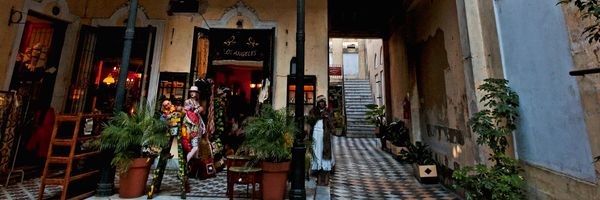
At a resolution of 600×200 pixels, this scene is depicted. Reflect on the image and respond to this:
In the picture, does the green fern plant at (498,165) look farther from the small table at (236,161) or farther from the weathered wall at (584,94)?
the small table at (236,161)

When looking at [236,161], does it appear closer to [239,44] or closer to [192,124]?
[192,124]

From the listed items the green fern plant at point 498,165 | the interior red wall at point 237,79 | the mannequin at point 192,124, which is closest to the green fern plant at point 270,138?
the mannequin at point 192,124

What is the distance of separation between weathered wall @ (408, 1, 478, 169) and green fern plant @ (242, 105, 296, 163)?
3.27 metres

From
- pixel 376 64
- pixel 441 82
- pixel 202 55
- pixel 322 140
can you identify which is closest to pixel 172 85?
pixel 202 55

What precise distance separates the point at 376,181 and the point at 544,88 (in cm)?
388

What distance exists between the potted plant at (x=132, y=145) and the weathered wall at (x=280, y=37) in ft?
10.2

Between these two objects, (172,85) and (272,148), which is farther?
(172,85)

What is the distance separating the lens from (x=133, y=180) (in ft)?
13.5

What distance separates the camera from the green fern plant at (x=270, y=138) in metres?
4.10

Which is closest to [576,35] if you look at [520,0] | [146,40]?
[520,0]

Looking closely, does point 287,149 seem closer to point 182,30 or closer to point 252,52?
point 252,52

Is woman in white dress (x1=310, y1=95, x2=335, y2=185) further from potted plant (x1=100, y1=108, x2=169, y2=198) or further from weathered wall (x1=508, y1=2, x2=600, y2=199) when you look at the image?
weathered wall (x1=508, y1=2, x2=600, y2=199)

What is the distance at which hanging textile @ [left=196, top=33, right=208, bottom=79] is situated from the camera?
279 inches

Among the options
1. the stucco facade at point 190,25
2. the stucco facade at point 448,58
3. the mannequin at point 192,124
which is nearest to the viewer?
the stucco facade at point 448,58
